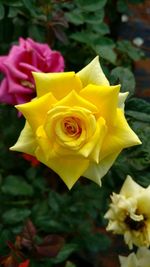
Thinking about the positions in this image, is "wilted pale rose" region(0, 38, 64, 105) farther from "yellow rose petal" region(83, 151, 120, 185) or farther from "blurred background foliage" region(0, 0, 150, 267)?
"yellow rose petal" region(83, 151, 120, 185)

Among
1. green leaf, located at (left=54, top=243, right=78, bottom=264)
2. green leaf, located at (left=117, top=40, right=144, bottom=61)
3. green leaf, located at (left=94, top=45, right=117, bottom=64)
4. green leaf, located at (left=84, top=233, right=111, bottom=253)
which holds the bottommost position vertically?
green leaf, located at (left=84, top=233, right=111, bottom=253)

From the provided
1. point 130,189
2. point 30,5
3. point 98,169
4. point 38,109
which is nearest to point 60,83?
point 38,109

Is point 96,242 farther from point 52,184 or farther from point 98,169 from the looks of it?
point 98,169

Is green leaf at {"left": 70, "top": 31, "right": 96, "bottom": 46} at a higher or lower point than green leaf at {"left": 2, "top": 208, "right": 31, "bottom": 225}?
higher

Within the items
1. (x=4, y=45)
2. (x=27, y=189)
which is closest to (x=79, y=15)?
(x=4, y=45)

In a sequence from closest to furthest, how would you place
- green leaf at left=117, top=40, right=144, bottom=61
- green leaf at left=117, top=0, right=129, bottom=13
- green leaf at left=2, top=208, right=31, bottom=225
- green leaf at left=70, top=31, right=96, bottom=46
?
green leaf at left=2, top=208, right=31, bottom=225
green leaf at left=70, top=31, right=96, bottom=46
green leaf at left=117, top=40, right=144, bottom=61
green leaf at left=117, top=0, right=129, bottom=13

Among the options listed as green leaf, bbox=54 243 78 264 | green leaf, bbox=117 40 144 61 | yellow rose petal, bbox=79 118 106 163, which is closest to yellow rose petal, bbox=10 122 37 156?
yellow rose petal, bbox=79 118 106 163

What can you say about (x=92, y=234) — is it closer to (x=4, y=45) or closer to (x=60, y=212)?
(x=60, y=212)
